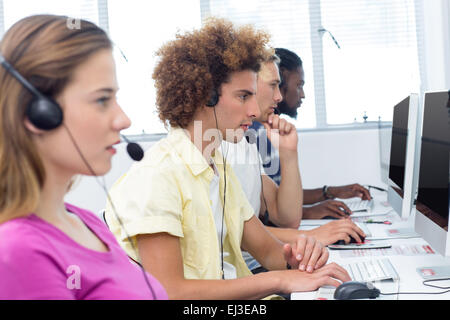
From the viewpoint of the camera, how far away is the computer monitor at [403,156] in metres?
1.57

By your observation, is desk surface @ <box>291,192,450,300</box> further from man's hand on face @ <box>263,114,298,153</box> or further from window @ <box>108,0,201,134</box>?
window @ <box>108,0,201,134</box>

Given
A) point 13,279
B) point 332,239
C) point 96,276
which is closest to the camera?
point 13,279

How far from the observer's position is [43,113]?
0.64 m

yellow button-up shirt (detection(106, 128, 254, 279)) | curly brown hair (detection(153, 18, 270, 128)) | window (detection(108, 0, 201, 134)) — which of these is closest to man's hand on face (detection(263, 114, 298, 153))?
curly brown hair (detection(153, 18, 270, 128))

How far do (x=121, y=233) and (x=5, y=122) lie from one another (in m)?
0.64

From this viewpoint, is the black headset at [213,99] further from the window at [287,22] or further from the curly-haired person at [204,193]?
the window at [287,22]

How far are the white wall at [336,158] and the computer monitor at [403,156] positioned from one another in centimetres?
90

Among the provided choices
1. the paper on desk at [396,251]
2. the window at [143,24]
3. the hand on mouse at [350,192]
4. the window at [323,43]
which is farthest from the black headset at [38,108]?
the window at [143,24]

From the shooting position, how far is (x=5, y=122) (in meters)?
0.64

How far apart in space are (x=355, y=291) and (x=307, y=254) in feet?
0.69

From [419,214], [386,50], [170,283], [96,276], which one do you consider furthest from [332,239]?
[386,50]

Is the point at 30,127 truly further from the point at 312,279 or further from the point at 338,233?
the point at 338,233

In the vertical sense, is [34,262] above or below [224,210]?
above
